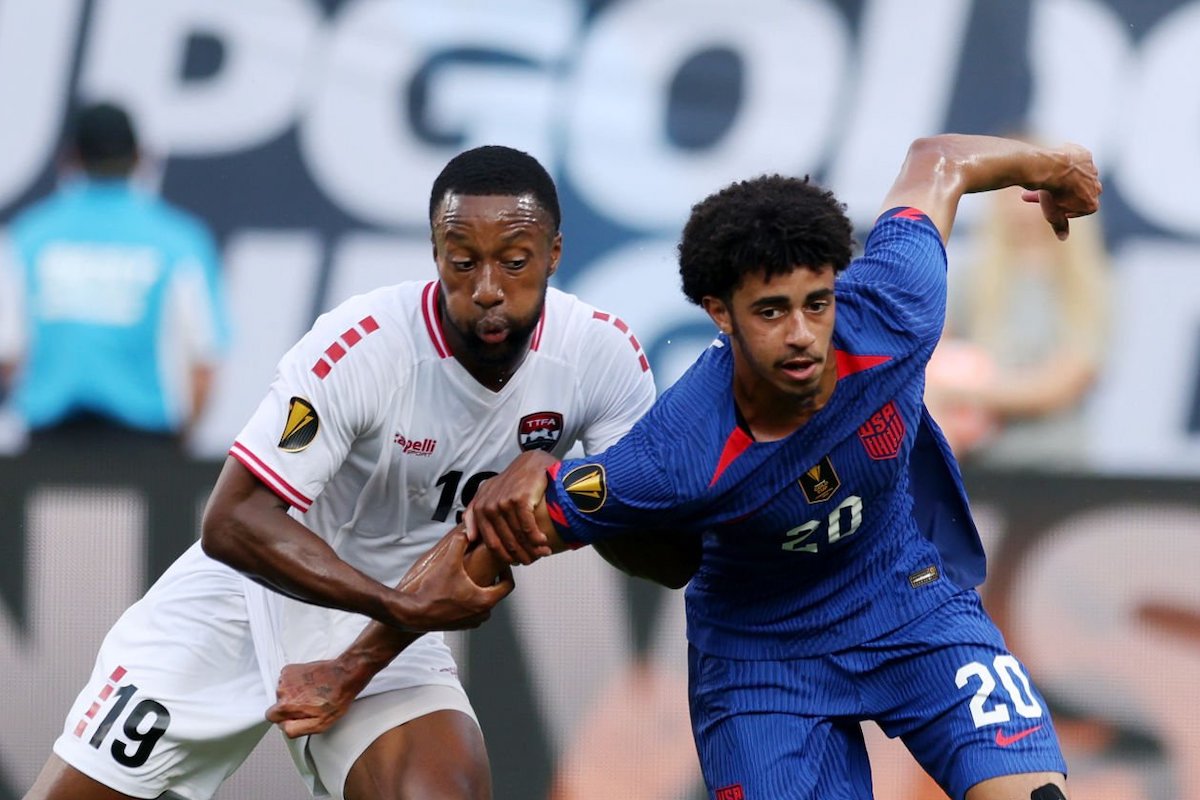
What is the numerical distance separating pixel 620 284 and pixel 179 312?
1.50m

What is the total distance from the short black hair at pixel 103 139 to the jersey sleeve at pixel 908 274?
293 cm

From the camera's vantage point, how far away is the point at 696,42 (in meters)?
5.65

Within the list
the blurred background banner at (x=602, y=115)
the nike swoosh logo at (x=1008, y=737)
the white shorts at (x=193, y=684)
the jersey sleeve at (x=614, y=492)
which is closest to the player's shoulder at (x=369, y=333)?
the jersey sleeve at (x=614, y=492)

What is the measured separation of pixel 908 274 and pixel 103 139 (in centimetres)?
316

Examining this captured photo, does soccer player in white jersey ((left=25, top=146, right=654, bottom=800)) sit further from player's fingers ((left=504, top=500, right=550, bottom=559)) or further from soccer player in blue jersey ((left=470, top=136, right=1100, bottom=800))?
soccer player in blue jersey ((left=470, top=136, right=1100, bottom=800))

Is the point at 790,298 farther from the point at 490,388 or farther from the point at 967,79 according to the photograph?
the point at 967,79

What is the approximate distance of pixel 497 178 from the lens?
367cm

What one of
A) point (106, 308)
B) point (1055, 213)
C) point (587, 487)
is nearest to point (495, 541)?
point (587, 487)

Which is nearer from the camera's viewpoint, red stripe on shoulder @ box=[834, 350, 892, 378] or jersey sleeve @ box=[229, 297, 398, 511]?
red stripe on shoulder @ box=[834, 350, 892, 378]

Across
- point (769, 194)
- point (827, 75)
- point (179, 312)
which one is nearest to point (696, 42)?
point (827, 75)

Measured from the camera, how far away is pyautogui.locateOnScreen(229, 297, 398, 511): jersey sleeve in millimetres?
3635

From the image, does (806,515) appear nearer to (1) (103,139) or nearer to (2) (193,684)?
(2) (193,684)

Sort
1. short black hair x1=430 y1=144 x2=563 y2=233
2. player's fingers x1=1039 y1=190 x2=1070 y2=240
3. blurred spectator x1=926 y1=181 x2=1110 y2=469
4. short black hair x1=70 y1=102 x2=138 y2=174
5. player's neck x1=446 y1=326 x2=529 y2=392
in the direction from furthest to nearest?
short black hair x1=70 y1=102 x2=138 y2=174 → blurred spectator x1=926 y1=181 x2=1110 y2=469 → player's fingers x1=1039 y1=190 x2=1070 y2=240 → player's neck x1=446 y1=326 x2=529 y2=392 → short black hair x1=430 y1=144 x2=563 y2=233

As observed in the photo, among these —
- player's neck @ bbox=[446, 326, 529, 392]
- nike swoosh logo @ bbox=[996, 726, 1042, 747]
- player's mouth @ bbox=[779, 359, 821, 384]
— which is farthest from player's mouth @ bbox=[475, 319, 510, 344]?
nike swoosh logo @ bbox=[996, 726, 1042, 747]
